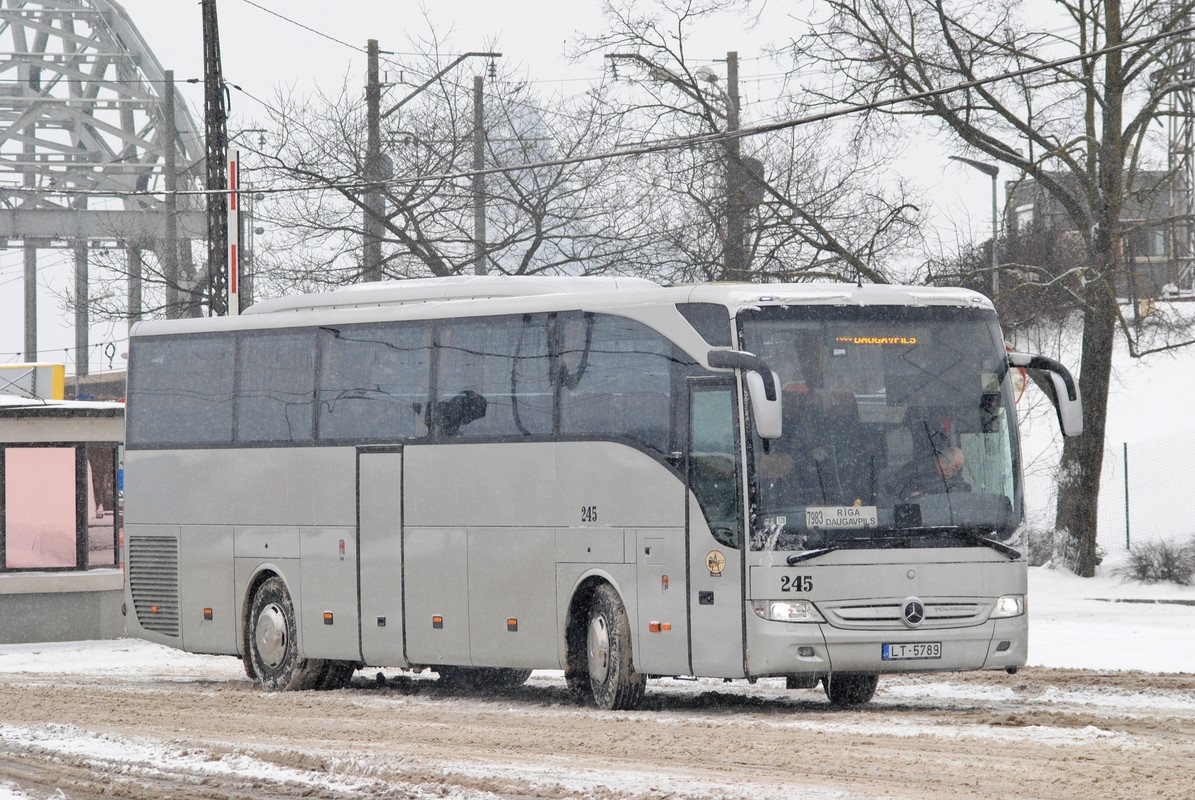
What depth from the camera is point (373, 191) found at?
3266 cm

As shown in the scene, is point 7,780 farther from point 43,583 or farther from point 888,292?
point 43,583

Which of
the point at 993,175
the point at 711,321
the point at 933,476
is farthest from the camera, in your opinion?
the point at 993,175

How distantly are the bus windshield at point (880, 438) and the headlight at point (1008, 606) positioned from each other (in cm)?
34

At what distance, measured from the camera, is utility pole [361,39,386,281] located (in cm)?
3219

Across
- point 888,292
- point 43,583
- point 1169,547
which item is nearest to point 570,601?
point 888,292

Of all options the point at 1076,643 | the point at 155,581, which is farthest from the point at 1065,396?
the point at 155,581

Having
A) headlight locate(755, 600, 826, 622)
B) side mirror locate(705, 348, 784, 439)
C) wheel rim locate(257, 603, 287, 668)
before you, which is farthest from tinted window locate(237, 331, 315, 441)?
headlight locate(755, 600, 826, 622)

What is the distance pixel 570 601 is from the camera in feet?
49.8

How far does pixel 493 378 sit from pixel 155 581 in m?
5.54

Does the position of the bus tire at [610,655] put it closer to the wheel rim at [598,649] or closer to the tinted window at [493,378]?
the wheel rim at [598,649]

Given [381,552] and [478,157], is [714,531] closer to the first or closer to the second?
[381,552]

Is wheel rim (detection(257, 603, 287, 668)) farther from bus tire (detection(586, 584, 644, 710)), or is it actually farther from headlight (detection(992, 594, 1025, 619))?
headlight (detection(992, 594, 1025, 619))

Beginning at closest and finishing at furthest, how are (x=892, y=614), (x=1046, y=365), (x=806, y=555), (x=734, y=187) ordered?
(x=806, y=555) < (x=892, y=614) < (x=1046, y=365) < (x=734, y=187)

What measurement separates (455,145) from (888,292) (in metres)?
20.1
